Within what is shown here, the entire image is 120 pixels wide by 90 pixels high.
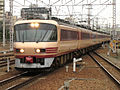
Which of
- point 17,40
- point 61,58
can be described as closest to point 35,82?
point 17,40

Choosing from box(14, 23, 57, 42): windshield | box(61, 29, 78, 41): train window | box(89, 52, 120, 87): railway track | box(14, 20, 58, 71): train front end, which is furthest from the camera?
box(61, 29, 78, 41): train window

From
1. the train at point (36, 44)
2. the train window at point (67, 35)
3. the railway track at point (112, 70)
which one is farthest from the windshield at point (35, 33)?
the railway track at point (112, 70)

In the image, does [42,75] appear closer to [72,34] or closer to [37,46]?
[37,46]

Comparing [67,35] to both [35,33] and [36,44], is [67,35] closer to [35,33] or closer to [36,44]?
[35,33]

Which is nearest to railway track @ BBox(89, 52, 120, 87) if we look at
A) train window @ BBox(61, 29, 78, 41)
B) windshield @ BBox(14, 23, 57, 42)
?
train window @ BBox(61, 29, 78, 41)

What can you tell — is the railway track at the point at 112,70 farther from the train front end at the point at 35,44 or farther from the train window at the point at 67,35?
the train front end at the point at 35,44

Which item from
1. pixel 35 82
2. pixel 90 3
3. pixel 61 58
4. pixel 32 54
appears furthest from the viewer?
pixel 90 3

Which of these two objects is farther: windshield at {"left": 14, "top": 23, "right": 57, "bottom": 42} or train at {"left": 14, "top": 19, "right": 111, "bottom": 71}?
windshield at {"left": 14, "top": 23, "right": 57, "bottom": 42}

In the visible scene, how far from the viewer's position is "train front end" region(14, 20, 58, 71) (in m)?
10.0

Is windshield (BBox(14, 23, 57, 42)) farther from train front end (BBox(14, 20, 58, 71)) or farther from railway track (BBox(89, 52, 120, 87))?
railway track (BBox(89, 52, 120, 87))

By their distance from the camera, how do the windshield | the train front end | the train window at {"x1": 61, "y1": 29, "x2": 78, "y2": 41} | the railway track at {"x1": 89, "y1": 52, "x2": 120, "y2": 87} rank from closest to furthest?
1. the railway track at {"x1": 89, "y1": 52, "x2": 120, "y2": 87}
2. the train front end
3. the windshield
4. the train window at {"x1": 61, "y1": 29, "x2": 78, "y2": 41}

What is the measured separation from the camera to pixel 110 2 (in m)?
23.6

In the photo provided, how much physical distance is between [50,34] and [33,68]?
1.90m

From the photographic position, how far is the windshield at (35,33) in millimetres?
10266
